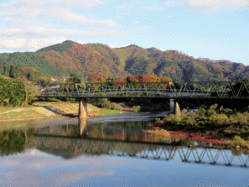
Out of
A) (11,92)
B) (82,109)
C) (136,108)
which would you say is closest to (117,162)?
(82,109)

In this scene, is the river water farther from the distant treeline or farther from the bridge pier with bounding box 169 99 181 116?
the distant treeline

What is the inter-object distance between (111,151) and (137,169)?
10315 millimetres

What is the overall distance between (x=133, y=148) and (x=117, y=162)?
8955mm

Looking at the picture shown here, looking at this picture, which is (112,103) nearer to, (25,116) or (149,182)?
(25,116)

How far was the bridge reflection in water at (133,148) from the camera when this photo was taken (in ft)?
126

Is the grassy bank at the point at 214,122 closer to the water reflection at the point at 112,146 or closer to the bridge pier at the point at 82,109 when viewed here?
the water reflection at the point at 112,146

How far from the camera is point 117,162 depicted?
3762 cm

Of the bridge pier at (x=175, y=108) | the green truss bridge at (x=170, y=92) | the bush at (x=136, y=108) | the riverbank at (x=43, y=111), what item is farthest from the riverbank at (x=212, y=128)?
the bush at (x=136, y=108)

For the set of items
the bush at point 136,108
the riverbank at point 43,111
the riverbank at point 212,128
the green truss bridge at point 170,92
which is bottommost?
the bush at point 136,108

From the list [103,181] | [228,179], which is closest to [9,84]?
[103,181]

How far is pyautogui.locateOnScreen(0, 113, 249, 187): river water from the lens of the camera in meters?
30.3

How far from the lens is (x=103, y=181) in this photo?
30.2 m

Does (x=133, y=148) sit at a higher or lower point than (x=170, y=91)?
lower

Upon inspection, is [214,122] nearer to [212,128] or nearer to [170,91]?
[212,128]
